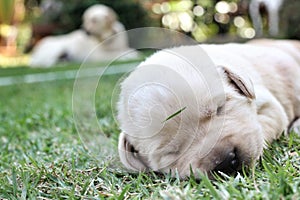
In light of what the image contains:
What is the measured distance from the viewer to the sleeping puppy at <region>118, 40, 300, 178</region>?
77.1 inches

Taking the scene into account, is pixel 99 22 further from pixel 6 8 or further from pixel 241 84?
pixel 241 84

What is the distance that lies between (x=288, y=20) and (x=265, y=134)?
447 centimetres

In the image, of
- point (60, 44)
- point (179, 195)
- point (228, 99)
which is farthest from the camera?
point (60, 44)

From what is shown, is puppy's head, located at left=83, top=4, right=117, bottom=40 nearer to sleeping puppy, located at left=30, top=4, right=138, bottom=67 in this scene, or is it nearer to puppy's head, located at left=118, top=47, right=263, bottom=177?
sleeping puppy, located at left=30, top=4, right=138, bottom=67

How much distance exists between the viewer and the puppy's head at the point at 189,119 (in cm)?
195

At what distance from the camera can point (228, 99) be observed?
83.4 inches

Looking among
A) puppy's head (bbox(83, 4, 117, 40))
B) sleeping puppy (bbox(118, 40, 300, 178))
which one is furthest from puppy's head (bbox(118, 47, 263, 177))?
puppy's head (bbox(83, 4, 117, 40))

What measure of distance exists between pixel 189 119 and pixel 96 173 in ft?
1.75

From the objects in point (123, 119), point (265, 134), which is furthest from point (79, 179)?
point (265, 134)

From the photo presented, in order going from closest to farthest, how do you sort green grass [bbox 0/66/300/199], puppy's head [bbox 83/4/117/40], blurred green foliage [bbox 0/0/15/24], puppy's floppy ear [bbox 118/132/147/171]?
green grass [bbox 0/66/300/199], puppy's floppy ear [bbox 118/132/147/171], puppy's head [bbox 83/4/117/40], blurred green foliage [bbox 0/0/15/24]

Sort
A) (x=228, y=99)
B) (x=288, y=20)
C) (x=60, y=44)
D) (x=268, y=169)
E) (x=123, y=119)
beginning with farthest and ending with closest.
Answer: (x=60, y=44), (x=288, y=20), (x=123, y=119), (x=228, y=99), (x=268, y=169)

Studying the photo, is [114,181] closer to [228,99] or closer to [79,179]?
[79,179]

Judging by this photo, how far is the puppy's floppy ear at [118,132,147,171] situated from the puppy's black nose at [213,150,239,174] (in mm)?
480

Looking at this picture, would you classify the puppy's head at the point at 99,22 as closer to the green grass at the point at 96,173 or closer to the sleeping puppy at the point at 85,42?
the sleeping puppy at the point at 85,42
